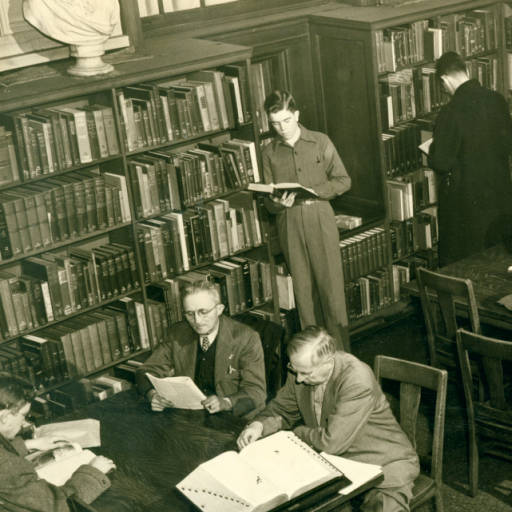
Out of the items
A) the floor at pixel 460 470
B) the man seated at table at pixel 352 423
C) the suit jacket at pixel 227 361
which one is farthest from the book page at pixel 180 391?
the floor at pixel 460 470

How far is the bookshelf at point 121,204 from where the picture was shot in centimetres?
479

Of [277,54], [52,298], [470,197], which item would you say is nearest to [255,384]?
[52,298]

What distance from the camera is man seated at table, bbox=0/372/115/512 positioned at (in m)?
3.12

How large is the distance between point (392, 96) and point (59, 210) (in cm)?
264

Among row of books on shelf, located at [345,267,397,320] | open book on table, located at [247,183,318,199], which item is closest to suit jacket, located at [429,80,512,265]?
row of books on shelf, located at [345,267,397,320]

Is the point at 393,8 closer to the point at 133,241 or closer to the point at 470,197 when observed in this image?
the point at 470,197

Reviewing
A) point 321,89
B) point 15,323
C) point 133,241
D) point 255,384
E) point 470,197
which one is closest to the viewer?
point 255,384

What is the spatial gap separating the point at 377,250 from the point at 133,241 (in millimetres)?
2012

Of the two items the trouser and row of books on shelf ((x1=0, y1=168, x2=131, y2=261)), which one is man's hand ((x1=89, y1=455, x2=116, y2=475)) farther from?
the trouser

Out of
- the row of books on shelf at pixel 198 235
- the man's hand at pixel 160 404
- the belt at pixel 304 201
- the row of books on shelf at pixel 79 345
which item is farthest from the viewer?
the belt at pixel 304 201

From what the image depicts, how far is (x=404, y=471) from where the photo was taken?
347cm

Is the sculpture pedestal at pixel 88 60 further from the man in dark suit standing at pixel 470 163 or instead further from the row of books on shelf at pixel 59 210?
the man in dark suit standing at pixel 470 163

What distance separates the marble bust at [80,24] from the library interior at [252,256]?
12 millimetres

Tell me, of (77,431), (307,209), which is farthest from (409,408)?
(307,209)
